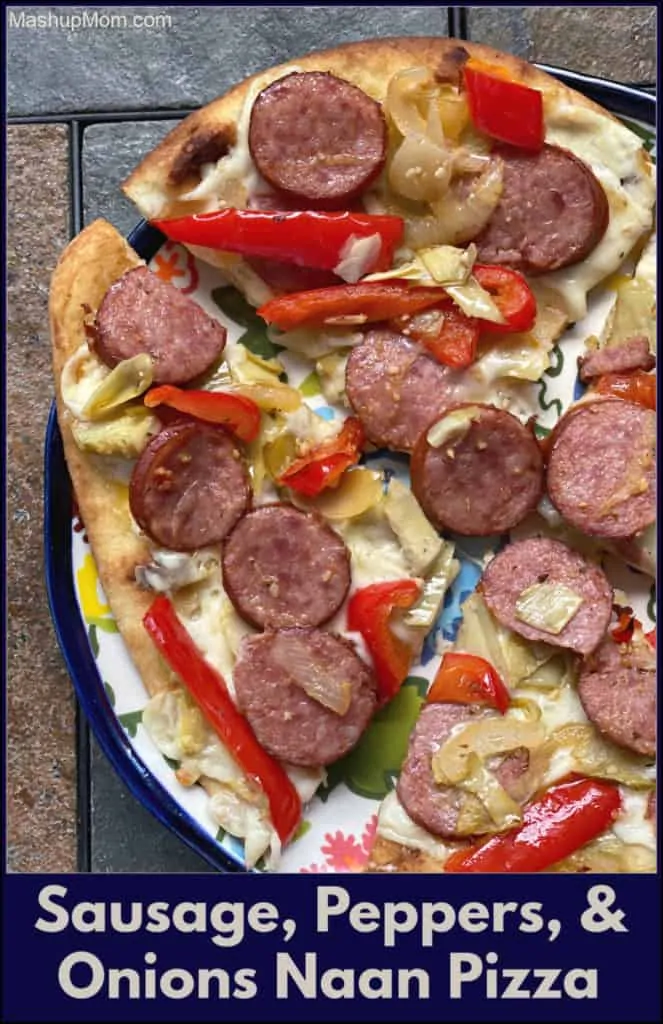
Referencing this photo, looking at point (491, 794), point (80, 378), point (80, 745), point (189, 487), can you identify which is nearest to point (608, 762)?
point (491, 794)

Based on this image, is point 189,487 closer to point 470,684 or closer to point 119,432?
point 119,432

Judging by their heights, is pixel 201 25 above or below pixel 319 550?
above

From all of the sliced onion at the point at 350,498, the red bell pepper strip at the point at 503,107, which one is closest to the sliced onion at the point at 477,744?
the sliced onion at the point at 350,498

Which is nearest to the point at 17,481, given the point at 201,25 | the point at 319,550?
the point at 319,550

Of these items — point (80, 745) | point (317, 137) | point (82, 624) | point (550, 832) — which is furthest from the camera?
point (80, 745)

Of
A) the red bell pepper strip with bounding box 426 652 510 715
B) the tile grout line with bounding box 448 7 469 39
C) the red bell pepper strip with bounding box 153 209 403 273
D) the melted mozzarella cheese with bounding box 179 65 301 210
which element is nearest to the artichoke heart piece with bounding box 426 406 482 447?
the red bell pepper strip with bounding box 153 209 403 273

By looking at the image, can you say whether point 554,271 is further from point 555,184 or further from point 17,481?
point 17,481

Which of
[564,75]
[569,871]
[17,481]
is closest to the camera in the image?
[569,871]
